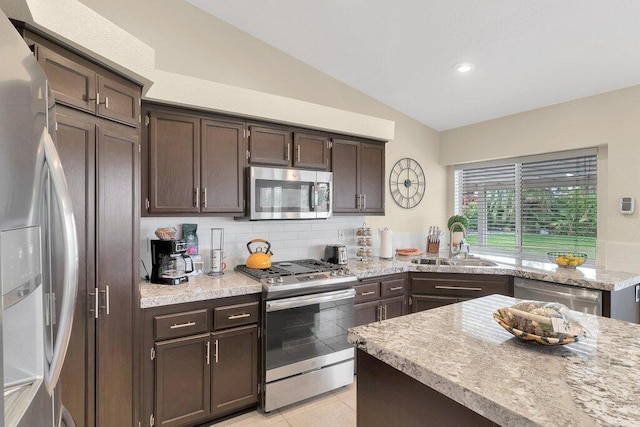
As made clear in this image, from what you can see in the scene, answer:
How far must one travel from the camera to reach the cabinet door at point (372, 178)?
340cm

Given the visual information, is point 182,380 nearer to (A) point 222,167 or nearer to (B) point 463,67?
(A) point 222,167

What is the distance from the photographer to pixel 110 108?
5.66ft

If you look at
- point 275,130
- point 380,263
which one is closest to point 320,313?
point 380,263

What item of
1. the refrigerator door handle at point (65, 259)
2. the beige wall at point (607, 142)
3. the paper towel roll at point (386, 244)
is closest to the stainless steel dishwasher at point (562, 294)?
the beige wall at point (607, 142)

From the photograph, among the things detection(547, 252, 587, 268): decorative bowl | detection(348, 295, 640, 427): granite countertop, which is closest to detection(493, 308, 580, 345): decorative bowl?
detection(348, 295, 640, 427): granite countertop

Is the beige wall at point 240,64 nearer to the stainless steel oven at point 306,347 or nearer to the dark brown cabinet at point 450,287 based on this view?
the dark brown cabinet at point 450,287

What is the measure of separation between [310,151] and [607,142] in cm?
269

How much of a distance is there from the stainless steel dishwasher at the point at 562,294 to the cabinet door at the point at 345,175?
1648 mm

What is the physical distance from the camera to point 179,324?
207 cm

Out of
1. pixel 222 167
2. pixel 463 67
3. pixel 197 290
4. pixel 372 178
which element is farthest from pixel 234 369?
pixel 463 67

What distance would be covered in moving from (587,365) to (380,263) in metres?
2.27

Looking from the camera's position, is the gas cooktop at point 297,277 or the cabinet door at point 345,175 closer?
the gas cooktop at point 297,277

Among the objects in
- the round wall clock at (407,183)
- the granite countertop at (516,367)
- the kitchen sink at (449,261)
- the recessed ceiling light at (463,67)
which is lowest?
the kitchen sink at (449,261)

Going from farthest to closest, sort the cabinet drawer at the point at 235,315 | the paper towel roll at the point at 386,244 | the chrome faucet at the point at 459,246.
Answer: the chrome faucet at the point at 459,246, the paper towel roll at the point at 386,244, the cabinet drawer at the point at 235,315
